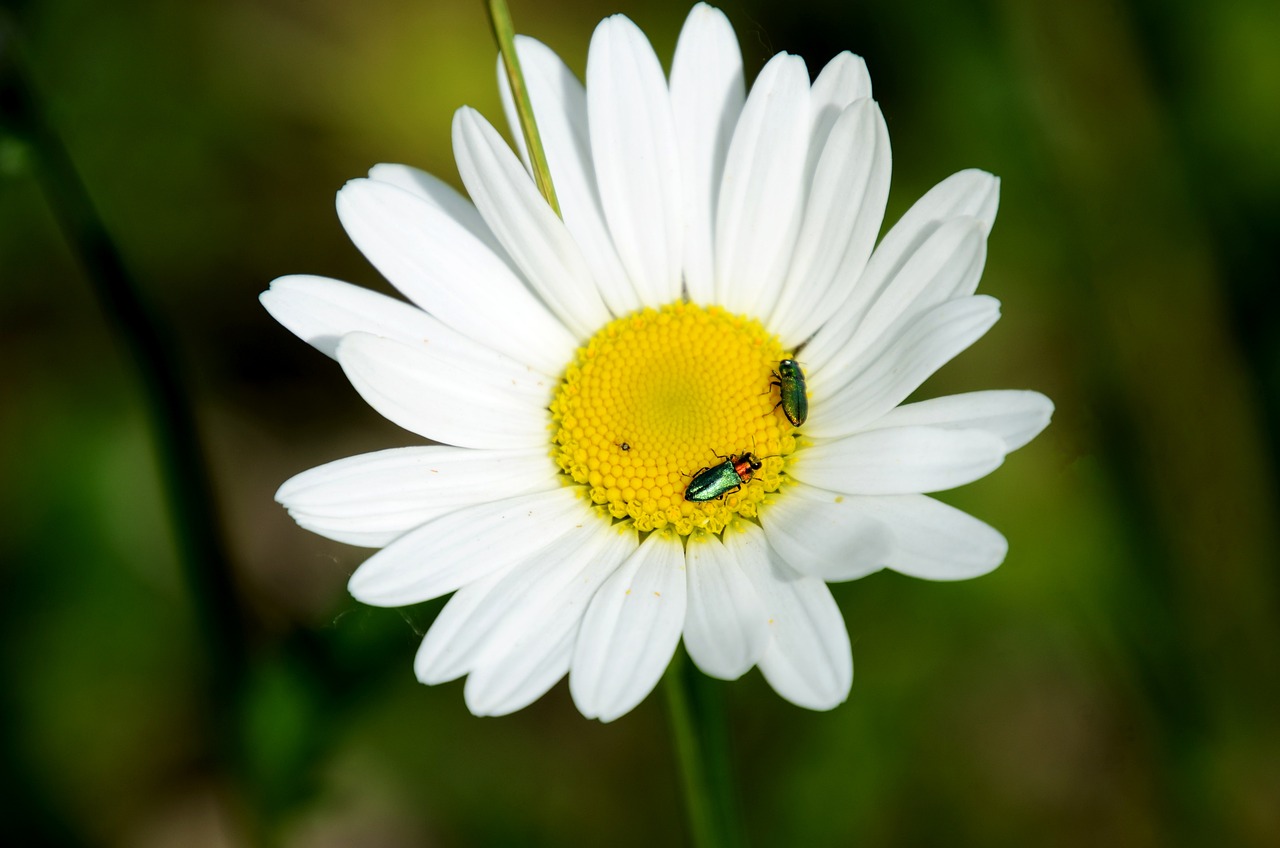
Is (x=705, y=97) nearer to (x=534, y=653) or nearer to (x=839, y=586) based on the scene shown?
(x=534, y=653)

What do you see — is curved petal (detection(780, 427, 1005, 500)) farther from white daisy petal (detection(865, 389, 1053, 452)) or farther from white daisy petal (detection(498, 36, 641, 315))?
white daisy petal (detection(498, 36, 641, 315))

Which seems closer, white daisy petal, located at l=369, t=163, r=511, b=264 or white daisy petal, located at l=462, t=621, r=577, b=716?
white daisy petal, located at l=462, t=621, r=577, b=716

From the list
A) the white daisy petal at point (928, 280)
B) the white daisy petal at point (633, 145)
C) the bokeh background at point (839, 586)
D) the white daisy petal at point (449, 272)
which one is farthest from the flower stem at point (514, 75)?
the bokeh background at point (839, 586)

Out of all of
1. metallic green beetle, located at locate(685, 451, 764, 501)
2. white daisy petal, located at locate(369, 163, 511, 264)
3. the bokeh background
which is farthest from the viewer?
the bokeh background

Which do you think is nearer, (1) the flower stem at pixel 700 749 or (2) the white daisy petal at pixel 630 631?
(2) the white daisy petal at pixel 630 631

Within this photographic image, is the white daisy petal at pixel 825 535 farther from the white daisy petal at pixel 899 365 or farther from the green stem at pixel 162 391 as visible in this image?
the green stem at pixel 162 391

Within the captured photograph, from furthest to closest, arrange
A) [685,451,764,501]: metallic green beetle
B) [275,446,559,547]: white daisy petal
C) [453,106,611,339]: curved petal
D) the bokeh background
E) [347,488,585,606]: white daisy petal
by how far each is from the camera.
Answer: the bokeh background
[685,451,764,501]: metallic green beetle
[453,106,611,339]: curved petal
[275,446,559,547]: white daisy petal
[347,488,585,606]: white daisy petal

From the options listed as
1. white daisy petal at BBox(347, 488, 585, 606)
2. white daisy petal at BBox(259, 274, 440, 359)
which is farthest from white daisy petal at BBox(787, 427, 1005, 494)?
white daisy petal at BBox(259, 274, 440, 359)

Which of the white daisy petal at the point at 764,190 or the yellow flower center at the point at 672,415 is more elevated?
the white daisy petal at the point at 764,190
